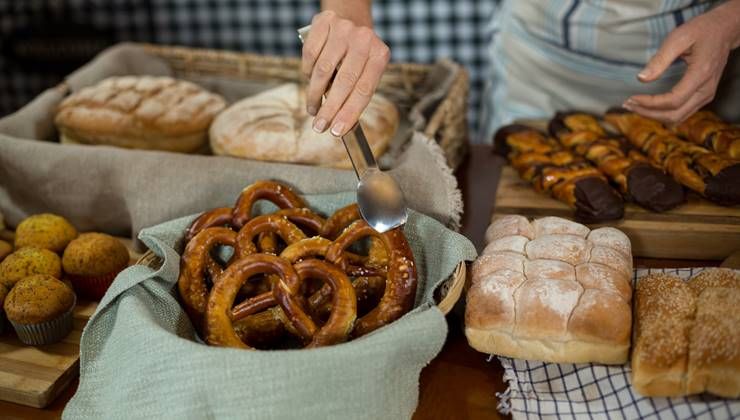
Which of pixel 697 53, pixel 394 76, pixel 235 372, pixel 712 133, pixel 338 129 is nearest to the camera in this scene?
pixel 235 372

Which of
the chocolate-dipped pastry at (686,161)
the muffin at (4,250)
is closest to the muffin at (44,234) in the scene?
the muffin at (4,250)

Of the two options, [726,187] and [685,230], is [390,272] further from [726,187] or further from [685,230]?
[726,187]

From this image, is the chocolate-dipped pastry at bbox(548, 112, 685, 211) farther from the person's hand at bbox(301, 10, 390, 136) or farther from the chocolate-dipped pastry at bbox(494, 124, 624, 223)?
the person's hand at bbox(301, 10, 390, 136)

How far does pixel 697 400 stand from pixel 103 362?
87 centimetres

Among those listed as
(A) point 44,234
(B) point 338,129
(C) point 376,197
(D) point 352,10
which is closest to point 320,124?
(B) point 338,129

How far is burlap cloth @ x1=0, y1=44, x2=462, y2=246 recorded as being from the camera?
59.0 inches

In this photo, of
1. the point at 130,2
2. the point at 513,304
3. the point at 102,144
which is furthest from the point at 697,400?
the point at 130,2

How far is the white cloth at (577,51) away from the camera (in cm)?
185

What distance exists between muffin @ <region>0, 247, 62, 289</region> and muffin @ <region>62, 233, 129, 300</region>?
0.07ft

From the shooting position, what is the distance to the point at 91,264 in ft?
4.56

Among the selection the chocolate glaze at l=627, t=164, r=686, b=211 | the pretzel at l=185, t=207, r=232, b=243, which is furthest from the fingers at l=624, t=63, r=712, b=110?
the pretzel at l=185, t=207, r=232, b=243

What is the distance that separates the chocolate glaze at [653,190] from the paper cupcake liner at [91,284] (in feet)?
3.44

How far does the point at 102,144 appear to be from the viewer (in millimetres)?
1885

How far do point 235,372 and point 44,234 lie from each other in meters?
0.67
